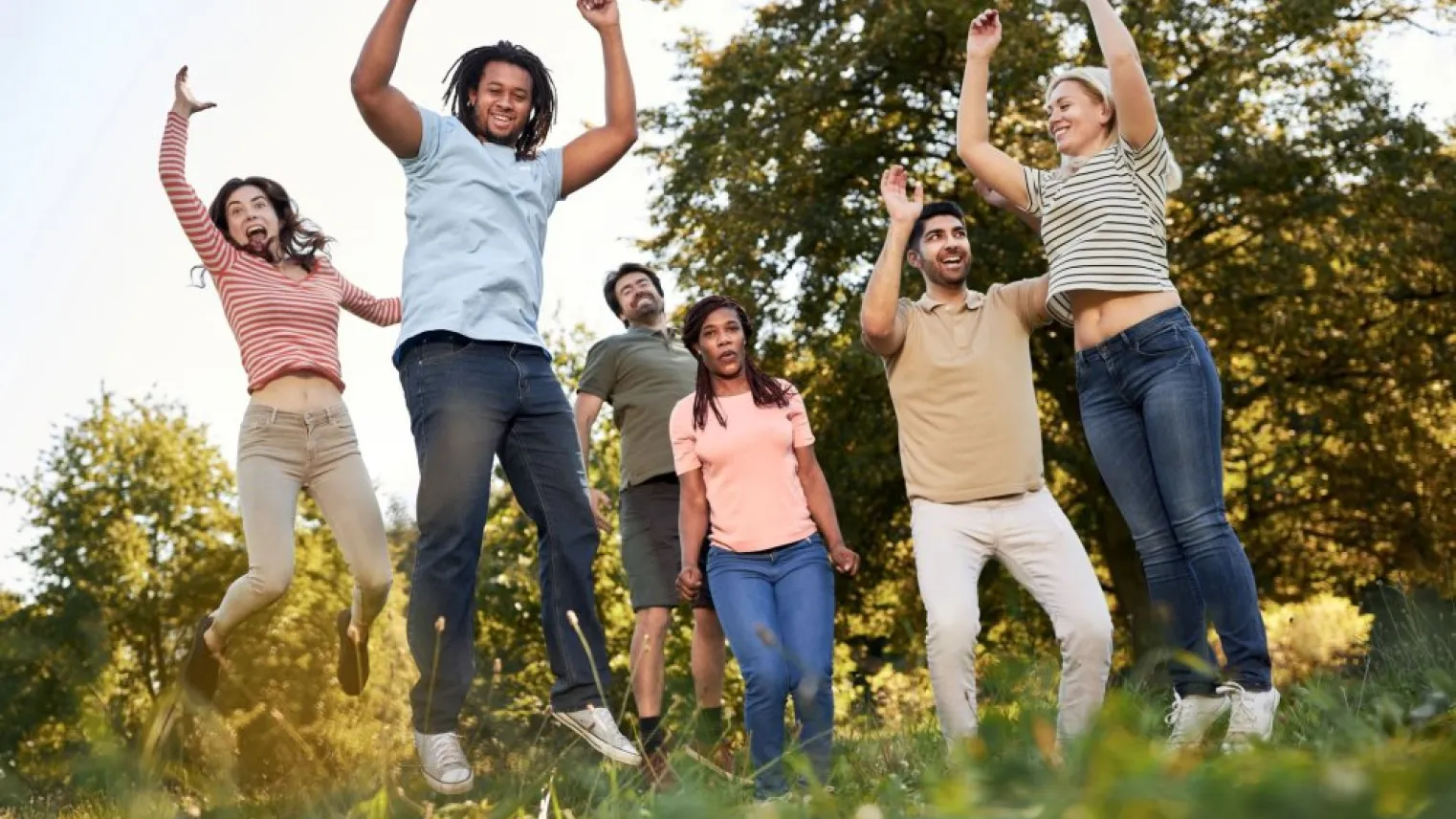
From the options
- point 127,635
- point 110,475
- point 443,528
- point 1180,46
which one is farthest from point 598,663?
point 110,475

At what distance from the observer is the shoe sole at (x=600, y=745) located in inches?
154

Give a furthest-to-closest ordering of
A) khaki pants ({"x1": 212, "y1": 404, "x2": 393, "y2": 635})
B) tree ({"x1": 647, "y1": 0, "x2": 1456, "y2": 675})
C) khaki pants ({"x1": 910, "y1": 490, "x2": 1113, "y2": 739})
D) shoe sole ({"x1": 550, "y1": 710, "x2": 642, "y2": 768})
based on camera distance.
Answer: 1. tree ({"x1": 647, "y1": 0, "x2": 1456, "y2": 675})
2. khaki pants ({"x1": 212, "y1": 404, "x2": 393, "y2": 635})
3. khaki pants ({"x1": 910, "y1": 490, "x2": 1113, "y2": 739})
4. shoe sole ({"x1": 550, "y1": 710, "x2": 642, "y2": 768})

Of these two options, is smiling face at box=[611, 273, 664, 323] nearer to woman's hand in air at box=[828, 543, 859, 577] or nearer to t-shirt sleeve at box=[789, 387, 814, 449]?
t-shirt sleeve at box=[789, 387, 814, 449]

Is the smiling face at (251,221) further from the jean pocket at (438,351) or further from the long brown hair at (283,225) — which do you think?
the jean pocket at (438,351)

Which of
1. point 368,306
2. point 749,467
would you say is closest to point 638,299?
point 368,306

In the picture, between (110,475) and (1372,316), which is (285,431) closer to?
(1372,316)

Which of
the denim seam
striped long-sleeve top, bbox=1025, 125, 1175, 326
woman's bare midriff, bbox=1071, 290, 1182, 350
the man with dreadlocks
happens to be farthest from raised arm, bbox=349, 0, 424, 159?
woman's bare midriff, bbox=1071, 290, 1182, 350

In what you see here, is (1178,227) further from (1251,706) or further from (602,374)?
(1251,706)

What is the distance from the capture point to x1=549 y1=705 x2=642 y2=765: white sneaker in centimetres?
396

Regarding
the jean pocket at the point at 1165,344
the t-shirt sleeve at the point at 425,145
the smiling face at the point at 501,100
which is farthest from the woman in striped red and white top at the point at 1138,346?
the t-shirt sleeve at the point at 425,145

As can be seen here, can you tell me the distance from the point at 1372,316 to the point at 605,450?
1321 centimetres

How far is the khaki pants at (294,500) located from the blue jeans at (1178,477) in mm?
2778

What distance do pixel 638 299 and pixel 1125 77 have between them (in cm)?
313

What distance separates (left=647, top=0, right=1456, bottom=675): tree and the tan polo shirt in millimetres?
9574
